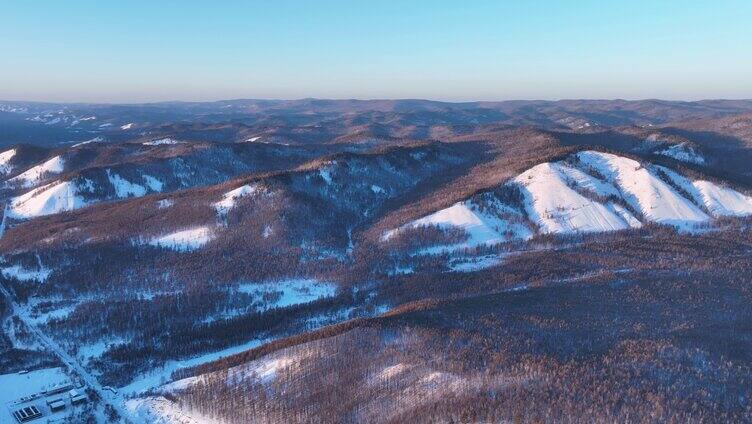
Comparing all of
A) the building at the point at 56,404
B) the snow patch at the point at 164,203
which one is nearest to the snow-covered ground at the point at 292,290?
the building at the point at 56,404

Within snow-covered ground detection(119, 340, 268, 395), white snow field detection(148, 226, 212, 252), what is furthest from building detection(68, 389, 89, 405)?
white snow field detection(148, 226, 212, 252)

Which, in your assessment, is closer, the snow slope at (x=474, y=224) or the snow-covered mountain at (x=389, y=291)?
the snow-covered mountain at (x=389, y=291)

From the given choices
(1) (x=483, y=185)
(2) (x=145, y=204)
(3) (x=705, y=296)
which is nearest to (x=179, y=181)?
(2) (x=145, y=204)

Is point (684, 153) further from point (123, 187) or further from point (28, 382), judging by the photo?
point (28, 382)

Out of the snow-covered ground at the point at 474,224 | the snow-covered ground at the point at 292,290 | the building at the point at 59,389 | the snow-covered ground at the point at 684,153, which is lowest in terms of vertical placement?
the building at the point at 59,389

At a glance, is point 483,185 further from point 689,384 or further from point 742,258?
point 689,384

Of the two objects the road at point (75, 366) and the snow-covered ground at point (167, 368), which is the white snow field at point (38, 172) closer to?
the road at point (75, 366)
